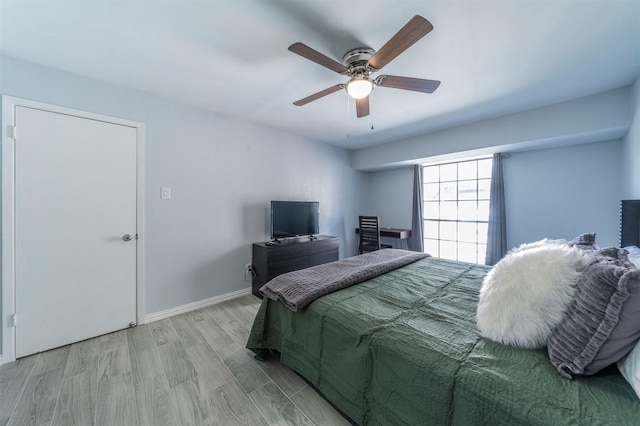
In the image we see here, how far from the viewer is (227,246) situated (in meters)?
3.11

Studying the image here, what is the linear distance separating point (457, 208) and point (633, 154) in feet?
6.84

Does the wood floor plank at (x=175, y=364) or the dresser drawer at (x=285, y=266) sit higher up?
the dresser drawer at (x=285, y=266)

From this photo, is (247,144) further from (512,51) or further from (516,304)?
(516,304)

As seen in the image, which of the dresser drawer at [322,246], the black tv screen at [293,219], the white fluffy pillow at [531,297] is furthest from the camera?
the dresser drawer at [322,246]

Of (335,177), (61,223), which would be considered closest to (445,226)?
(335,177)

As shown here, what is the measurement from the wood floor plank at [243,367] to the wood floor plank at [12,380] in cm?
120

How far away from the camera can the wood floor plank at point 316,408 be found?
1.34 metres

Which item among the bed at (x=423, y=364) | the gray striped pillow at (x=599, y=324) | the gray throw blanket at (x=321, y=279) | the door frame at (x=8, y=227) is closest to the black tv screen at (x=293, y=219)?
the gray throw blanket at (x=321, y=279)

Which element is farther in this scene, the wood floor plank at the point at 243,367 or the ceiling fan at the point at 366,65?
the wood floor plank at the point at 243,367

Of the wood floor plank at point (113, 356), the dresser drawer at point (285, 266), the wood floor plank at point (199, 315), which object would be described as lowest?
the wood floor plank at point (113, 356)

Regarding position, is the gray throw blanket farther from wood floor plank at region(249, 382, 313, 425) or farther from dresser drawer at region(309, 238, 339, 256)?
dresser drawer at region(309, 238, 339, 256)

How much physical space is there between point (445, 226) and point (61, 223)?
5243 mm

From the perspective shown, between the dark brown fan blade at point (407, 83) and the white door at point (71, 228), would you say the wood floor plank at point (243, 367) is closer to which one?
the white door at point (71, 228)

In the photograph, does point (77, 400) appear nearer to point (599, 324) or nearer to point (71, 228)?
point (71, 228)
